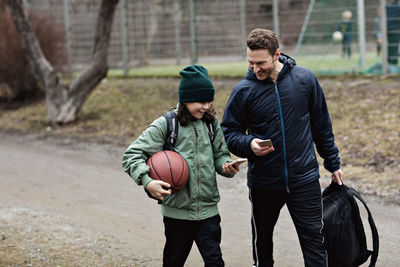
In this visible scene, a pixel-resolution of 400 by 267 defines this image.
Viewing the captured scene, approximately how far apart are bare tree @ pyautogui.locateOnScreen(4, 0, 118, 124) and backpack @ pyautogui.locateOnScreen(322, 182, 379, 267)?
9.60 metres

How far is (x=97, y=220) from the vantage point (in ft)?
22.3

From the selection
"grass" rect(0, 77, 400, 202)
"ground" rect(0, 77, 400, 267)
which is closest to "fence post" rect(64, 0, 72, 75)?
"grass" rect(0, 77, 400, 202)

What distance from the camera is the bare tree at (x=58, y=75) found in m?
13.2

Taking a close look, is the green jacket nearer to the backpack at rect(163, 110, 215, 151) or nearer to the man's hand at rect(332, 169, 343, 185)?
the backpack at rect(163, 110, 215, 151)

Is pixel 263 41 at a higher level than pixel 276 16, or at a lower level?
lower

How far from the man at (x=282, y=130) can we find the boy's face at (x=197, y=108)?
0.22 metres

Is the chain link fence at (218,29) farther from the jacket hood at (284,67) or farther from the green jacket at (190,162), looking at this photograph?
the green jacket at (190,162)

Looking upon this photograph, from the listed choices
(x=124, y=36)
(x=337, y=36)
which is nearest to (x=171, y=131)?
(x=337, y=36)

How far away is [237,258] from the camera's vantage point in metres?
5.40

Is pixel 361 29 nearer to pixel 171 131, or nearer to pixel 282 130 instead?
pixel 282 130

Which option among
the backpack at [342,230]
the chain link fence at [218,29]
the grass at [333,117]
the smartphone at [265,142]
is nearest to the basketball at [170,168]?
the smartphone at [265,142]

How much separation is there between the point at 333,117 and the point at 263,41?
22.7 ft

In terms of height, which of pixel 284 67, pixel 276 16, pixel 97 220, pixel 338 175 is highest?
pixel 276 16

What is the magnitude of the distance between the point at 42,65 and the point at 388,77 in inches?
290
